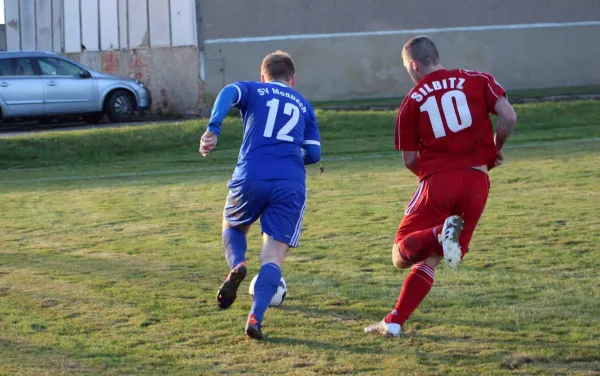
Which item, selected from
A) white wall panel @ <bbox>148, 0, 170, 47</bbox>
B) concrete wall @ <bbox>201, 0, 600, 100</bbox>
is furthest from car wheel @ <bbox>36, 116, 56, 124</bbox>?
A: concrete wall @ <bbox>201, 0, 600, 100</bbox>

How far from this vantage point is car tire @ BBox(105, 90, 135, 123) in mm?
25125

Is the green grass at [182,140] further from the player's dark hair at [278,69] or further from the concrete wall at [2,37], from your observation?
the concrete wall at [2,37]

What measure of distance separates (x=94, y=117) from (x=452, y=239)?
69.4 feet

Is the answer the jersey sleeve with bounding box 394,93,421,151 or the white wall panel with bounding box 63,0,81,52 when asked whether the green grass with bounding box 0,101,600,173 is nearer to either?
the white wall panel with bounding box 63,0,81,52

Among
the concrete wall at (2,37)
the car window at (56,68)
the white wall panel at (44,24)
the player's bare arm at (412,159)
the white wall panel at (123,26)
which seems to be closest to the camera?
the player's bare arm at (412,159)

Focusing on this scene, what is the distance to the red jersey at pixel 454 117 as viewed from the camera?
5.80 meters

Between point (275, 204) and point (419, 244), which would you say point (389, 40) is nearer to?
point (275, 204)

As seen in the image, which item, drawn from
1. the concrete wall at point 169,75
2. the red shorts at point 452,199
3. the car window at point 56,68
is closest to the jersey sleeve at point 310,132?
the red shorts at point 452,199

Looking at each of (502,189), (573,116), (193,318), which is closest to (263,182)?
(193,318)

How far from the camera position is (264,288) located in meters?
6.04

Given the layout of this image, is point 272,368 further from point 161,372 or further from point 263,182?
point 263,182

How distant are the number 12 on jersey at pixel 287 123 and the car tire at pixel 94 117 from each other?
1976 cm

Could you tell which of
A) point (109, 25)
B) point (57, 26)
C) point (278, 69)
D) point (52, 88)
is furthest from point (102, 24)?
point (278, 69)

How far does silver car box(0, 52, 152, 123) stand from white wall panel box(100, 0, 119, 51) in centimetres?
490
